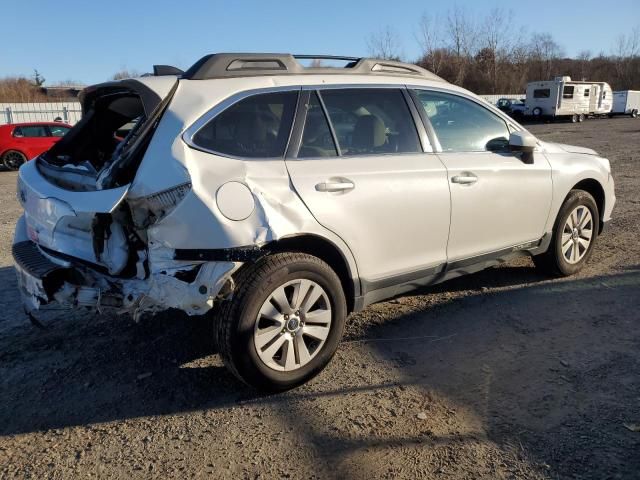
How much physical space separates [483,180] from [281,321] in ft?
6.39

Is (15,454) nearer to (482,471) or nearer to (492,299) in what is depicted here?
(482,471)

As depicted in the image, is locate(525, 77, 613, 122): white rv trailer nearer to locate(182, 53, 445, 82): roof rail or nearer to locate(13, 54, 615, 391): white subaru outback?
locate(13, 54, 615, 391): white subaru outback

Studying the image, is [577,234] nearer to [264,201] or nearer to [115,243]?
[264,201]

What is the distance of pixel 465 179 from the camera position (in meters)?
3.84

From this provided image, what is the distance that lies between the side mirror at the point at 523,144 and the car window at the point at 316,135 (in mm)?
1686

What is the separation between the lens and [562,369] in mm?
3289

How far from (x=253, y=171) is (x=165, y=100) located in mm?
648

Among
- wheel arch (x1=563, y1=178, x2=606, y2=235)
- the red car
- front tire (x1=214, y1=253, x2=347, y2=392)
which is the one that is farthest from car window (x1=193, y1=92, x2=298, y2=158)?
the red car

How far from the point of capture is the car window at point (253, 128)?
116 inches

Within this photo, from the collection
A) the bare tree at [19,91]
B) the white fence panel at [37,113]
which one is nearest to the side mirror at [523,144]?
the white fence panel at [37,113]

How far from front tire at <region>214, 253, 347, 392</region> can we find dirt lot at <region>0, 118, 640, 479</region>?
179 mm

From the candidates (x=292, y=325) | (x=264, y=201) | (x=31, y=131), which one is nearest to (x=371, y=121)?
(x=264, y=201)

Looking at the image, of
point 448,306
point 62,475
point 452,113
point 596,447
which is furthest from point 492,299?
point 62,475

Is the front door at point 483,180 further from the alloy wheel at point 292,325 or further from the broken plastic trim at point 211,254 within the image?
the broken plastic trim at point 211,254
